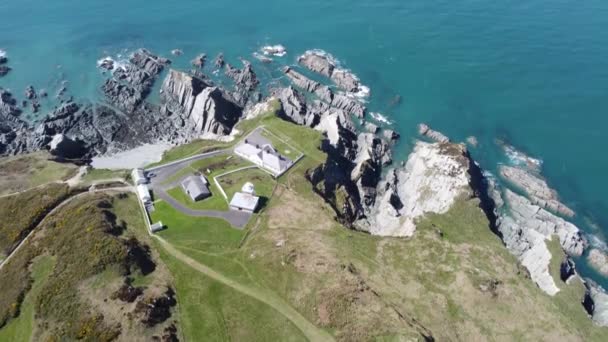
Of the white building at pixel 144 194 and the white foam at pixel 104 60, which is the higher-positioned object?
the white foam at pixel 104 60

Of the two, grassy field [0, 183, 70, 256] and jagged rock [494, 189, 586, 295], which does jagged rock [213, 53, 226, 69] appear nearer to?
grassy field [0, 183, 70, 256]

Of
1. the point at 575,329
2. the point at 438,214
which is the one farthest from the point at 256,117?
the point at 575,329

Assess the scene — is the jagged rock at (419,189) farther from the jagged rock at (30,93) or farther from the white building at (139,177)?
the jagged rock at (30,93)

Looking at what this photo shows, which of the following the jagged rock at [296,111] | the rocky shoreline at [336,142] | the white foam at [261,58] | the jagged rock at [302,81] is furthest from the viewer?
the white foam at [261,58]

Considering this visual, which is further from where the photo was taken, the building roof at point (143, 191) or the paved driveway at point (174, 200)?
the building roof at point (143, 191)

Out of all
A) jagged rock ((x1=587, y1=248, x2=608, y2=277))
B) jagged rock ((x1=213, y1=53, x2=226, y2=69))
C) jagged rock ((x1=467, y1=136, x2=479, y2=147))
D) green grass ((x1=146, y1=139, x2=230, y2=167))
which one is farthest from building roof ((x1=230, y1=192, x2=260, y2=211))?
jagged rock ((x1=587, y1=248, x2=608, y2=277))

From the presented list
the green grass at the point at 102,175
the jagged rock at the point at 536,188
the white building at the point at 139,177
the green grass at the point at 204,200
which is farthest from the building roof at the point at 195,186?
the jagged rock at the point at 536,188
